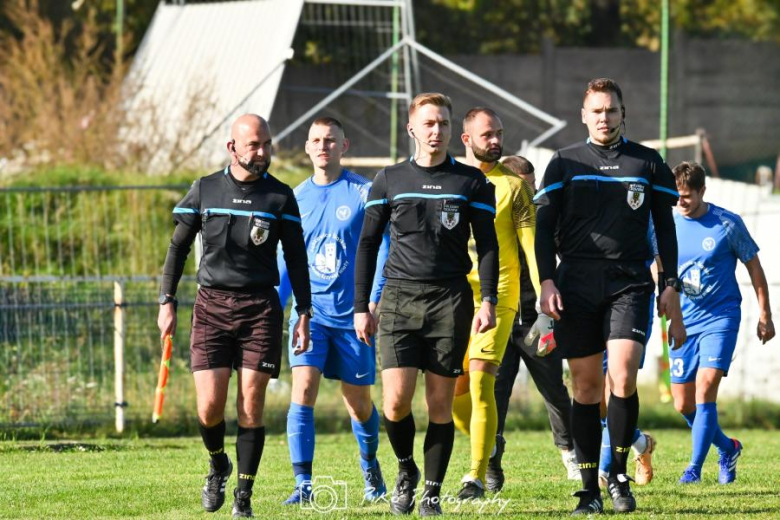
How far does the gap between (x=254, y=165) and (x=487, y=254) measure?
1328 millimetres

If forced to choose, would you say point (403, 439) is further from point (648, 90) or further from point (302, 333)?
point (648, 90)

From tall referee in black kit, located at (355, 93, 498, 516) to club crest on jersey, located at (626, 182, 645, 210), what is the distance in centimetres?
73

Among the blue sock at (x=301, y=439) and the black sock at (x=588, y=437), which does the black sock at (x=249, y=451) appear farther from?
the black sock at (x=588, y=437)

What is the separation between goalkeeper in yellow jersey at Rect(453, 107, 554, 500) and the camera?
8047 millimetres

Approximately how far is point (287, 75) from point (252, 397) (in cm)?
1372

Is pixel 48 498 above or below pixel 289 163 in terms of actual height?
below

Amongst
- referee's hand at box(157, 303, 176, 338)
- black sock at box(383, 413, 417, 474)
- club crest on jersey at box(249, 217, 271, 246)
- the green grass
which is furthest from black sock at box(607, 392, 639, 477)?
referee's hand at box(157, 303, 176, 338)

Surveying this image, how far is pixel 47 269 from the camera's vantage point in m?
16.2

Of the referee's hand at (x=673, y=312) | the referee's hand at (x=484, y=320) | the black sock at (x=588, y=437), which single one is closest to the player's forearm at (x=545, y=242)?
the referee's hand at (x=484, y=320)

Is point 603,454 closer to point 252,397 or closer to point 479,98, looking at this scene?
point 252,397

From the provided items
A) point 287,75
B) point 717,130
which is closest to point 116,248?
point 287,75

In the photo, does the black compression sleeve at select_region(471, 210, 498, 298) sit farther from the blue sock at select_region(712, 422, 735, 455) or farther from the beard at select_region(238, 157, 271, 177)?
the blue sock at select_region(712, 422, 735, 455)

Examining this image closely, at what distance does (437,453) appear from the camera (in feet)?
24.2

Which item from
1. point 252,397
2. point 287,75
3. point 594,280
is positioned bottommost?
point 252,397
